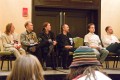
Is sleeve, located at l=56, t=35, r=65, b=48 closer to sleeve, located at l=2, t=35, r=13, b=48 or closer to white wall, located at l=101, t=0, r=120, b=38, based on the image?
sleeve, located at l=2, t=35, r=13, b=48

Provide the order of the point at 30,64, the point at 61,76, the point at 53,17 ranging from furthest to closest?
1. the point at 53,17
2. the point at 61,76
3. the point at 30,64

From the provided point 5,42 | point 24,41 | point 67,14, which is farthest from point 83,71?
point 67,14

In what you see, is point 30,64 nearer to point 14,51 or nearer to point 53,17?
point 14,51

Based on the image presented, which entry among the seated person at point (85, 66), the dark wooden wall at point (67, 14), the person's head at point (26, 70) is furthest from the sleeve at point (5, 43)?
the person's head at point (26, 70)

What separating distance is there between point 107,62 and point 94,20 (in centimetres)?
137

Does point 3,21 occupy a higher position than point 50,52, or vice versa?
point 3,21

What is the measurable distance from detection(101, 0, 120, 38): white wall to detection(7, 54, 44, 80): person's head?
672 centimetres

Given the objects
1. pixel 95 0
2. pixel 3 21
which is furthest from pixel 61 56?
pixel 95 0

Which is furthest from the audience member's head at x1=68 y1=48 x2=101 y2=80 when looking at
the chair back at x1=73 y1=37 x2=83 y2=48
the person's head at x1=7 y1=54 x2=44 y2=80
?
the chair back at x1=73 y1=37 x2=83 y2=48

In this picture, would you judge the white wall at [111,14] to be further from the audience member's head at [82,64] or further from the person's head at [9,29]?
the audience member's head at [82,64]

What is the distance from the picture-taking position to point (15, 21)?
749 cm

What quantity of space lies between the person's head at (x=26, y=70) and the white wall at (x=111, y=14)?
6.72 meters

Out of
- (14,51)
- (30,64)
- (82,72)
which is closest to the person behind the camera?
(30,64)

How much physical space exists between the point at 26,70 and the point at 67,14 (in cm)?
672
